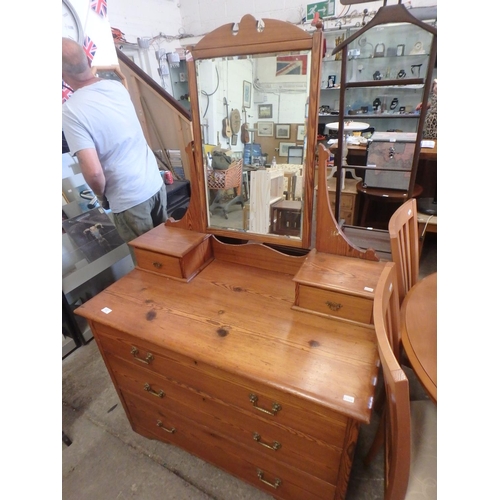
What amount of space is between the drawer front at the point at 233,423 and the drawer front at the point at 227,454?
0.04 meters

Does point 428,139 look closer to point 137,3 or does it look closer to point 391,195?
point 391,195

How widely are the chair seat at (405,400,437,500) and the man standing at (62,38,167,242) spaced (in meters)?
1.61

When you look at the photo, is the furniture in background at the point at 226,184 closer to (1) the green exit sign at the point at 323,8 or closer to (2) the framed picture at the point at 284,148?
(2) the framed picture at the point at 284,148

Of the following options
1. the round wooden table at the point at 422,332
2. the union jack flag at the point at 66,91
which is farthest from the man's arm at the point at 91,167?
the round wooden table at the point at 422,332

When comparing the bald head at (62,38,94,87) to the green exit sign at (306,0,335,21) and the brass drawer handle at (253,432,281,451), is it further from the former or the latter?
the green exit sign at (306,0,335,21)

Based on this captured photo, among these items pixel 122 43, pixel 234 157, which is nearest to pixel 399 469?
pixel 234 157

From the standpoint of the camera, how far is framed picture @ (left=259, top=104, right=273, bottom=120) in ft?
3.04

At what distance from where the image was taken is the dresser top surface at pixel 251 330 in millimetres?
708

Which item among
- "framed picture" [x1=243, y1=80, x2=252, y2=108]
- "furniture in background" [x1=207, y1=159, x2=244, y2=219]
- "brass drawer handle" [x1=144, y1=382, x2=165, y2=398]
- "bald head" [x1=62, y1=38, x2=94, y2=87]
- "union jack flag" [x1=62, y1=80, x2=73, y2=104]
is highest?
"bald head" [x1=62, y1=38, x2=94, y2=87]

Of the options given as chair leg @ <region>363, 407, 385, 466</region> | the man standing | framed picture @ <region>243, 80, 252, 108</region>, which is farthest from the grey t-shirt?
chair leg @ <region>363, 407, 385, 466</region>

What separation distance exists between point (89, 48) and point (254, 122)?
128cm

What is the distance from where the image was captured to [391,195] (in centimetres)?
190

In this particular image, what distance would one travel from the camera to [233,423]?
95 centimetres

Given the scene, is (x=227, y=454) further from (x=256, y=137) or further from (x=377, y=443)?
(x=256, y=137)
